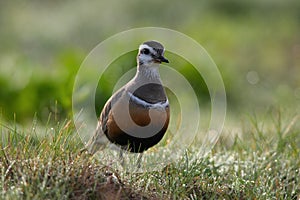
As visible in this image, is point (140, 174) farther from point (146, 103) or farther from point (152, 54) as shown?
point (152, 54)

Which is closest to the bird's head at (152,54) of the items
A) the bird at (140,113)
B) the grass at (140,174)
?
the bird at (140,113)

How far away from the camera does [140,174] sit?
524 cm

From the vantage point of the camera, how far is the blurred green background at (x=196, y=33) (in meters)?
10.7

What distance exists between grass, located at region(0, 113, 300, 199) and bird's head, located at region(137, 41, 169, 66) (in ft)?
2.63

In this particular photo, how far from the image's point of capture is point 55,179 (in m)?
4.70

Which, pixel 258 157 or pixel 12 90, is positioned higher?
pixel 258 157

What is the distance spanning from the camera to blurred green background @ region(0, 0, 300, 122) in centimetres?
Result: 1072

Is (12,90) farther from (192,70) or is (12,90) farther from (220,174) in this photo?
(220,174)

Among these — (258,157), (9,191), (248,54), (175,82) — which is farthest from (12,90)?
(248,54)

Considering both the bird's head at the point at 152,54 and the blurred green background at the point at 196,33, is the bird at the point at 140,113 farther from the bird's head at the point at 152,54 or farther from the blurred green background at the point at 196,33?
the blurred green background at the point at 196,33

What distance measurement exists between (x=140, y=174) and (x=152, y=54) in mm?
1051

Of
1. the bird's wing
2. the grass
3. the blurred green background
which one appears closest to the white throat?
the bird's wing

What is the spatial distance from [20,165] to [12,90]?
3.89 meters

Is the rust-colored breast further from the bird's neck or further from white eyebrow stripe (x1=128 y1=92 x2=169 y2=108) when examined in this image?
the bird's neck
